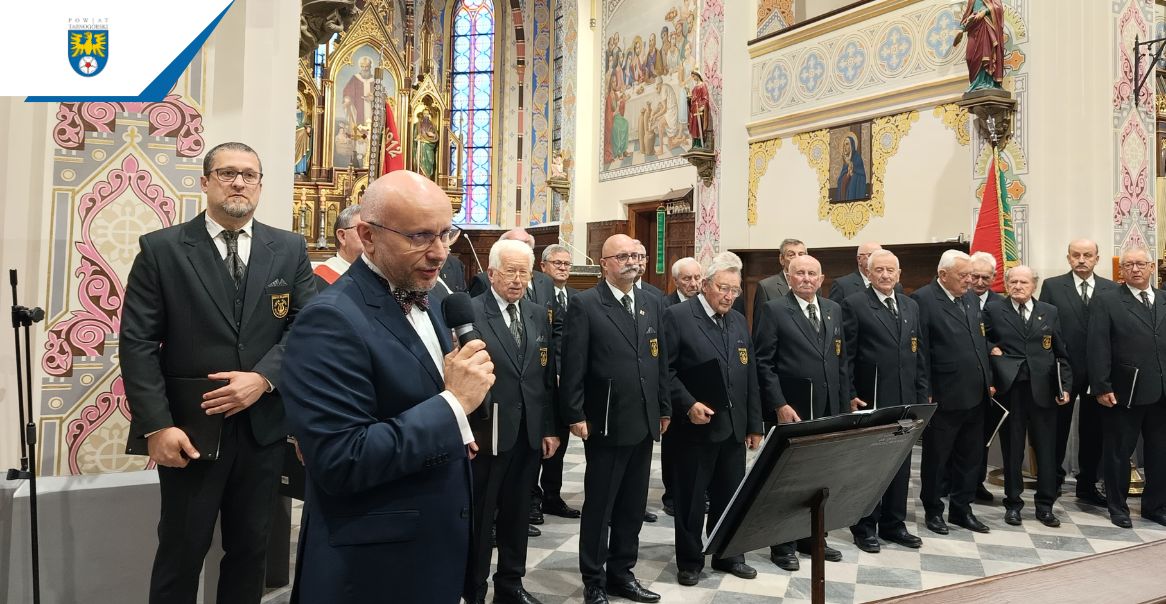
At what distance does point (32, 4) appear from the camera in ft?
7.57

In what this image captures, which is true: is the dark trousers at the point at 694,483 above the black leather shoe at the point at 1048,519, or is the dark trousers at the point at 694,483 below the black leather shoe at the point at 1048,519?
above

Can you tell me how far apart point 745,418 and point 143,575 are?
2.70 meters

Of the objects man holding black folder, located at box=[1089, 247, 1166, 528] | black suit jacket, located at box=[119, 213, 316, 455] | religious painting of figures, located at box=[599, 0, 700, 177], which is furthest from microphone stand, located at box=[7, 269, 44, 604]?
religious painting of figures, located at box=[599, 0, 700, 177]

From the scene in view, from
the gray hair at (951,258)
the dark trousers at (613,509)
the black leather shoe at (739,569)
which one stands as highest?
the gray hair at (951,258)

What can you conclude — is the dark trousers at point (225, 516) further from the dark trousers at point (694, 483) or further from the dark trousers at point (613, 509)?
the dark trousers at point (694, 483)

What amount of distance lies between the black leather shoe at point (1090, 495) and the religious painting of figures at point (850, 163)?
3.88m

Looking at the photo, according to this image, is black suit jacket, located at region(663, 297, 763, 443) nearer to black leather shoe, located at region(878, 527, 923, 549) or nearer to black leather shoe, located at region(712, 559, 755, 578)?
black leather shoe, located at region(712, 559, 755, 578)

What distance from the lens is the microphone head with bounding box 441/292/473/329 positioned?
1728 mm

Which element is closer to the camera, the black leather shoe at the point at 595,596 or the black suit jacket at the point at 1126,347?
the black leather shoe at the point at 595,596

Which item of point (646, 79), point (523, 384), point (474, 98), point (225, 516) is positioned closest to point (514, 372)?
point (523, 384)

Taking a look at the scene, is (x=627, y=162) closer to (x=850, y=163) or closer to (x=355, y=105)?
(x=850, y=163)

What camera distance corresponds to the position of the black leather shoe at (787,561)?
14.2ft

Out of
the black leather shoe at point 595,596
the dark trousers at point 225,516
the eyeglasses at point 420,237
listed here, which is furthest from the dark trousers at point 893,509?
the eyeglasses at point 420,237

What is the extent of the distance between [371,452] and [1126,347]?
5498 mm
